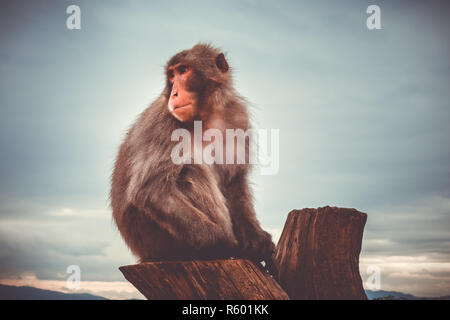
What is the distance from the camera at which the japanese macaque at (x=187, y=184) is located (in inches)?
134

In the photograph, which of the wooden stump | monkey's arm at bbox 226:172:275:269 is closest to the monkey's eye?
monkey's arm at bbox 226:172:275:269

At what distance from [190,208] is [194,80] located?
118 centimetres

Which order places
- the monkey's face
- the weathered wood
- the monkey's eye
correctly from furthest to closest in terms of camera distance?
1. the monkey's eye
2. the monkey's face
3. the weathered wood

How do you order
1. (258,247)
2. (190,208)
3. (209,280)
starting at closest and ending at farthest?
(209,280) < (190,208) < (258,247)

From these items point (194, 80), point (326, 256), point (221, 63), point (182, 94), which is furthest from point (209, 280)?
point (221, 63)

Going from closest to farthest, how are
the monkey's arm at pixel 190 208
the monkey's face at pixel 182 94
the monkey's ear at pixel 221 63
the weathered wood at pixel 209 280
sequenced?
the weathered wood at pixel 209 280, the monkey's arm at pixel 190 208, the monkey's face at pixel 182 94, the monkey's ear at pixel 221 63

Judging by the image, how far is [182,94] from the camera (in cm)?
370

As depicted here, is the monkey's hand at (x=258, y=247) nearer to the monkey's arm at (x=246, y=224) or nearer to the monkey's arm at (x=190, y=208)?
the monkey's arm at (x=246, y=224)

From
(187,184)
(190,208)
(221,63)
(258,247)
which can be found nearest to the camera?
(190,208)

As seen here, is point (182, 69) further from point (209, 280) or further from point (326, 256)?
point (326, 256)

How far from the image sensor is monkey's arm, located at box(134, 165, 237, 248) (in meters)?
3.35

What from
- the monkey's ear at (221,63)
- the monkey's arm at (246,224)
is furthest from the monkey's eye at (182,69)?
the monkey's arm at (246,224)

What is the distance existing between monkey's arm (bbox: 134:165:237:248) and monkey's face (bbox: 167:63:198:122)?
465mm

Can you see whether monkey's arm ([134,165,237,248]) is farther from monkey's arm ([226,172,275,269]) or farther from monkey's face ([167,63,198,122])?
monkey's face ([167,63,198,122])
